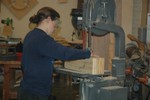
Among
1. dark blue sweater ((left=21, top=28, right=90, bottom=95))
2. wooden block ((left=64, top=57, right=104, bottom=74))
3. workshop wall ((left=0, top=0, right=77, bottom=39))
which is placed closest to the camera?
wooden block ((left=64, top=57, right=104, bottom=74))

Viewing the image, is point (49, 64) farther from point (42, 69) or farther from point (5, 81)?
point (5, 81)

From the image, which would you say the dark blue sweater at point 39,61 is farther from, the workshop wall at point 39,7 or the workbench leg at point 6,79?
the workshop wall at point 39,7

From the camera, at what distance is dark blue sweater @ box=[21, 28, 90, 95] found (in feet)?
8.09

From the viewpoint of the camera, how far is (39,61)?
101 inches

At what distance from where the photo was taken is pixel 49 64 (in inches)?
101

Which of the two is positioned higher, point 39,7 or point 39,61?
point 39,7

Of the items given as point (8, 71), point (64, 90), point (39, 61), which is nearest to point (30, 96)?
point (39, 61)

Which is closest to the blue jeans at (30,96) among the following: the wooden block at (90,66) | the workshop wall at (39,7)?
the wooden block at (90,66)

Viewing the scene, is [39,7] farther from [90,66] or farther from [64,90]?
[90,66]

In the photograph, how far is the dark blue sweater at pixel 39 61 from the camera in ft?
8.09

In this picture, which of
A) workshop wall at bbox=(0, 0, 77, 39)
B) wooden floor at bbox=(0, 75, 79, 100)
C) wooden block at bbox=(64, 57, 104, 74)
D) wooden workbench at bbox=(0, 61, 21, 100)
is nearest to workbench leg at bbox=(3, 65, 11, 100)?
wooden workbench at bbox=(0, 61, 21, 100)

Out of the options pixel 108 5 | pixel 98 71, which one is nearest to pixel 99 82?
pixel 98 71

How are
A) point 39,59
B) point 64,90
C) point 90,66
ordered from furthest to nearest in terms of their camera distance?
1. point 64,90
2. point 39,59
3. point 90,66

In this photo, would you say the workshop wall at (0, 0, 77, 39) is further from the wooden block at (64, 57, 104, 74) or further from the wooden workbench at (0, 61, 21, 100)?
the wooden block at (64, 57, 104, 74)
